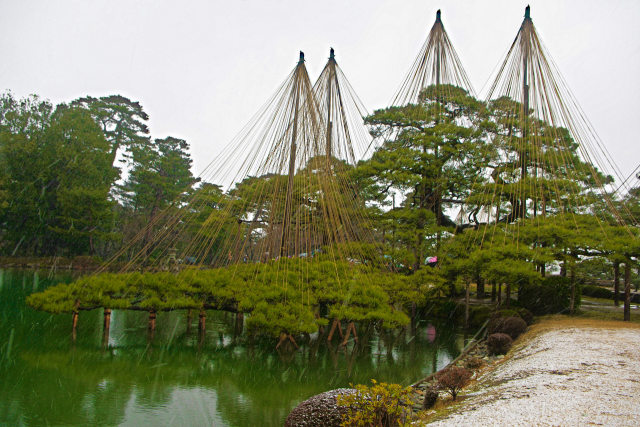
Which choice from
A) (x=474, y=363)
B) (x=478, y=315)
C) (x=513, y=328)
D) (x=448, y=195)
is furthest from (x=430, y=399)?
(x=448, y=195)

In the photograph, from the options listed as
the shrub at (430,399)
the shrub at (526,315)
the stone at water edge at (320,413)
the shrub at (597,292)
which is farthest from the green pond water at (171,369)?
the shrub at (597,292)

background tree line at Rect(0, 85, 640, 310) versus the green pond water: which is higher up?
background tree line at Rect(0, 85, 640, 310)

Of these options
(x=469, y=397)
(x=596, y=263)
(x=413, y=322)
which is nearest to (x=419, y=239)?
(x=413, y=322)

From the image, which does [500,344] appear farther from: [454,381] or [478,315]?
[478,315]

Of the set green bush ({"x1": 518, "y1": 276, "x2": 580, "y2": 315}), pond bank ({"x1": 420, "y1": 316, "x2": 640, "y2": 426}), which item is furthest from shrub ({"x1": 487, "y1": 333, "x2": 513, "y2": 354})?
green bush ({"x1": 518, "y1": 276, "x2": 580, "y2": 315})

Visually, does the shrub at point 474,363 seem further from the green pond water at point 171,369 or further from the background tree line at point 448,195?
the background tree line at point 448,195

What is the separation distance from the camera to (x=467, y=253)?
1026cm

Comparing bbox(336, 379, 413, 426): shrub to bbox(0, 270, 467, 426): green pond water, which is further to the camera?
bbox(0, 270, 467, 426): green pond water

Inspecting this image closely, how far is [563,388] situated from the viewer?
4.35m

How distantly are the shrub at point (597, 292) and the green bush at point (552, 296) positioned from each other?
564 cm

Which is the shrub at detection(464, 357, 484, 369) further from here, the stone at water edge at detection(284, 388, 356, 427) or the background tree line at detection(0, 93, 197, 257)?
the background tree line at detection(0, 93, 197, 257)

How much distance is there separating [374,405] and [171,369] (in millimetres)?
4727

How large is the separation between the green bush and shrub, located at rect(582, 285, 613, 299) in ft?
18.5

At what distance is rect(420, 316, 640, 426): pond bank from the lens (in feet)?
11.9
